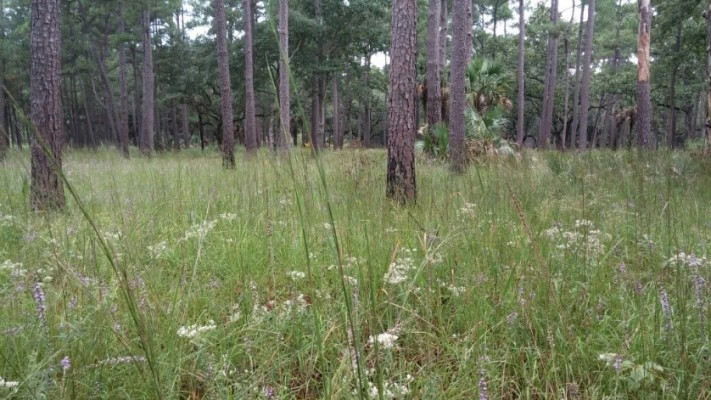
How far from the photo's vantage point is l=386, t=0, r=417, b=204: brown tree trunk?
4.89 m

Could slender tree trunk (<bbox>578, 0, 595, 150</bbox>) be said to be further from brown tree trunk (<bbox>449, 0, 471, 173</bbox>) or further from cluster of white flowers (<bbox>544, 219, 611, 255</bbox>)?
cluster of white flowers (<bbox>544, 219, 611, 255</bbox>)

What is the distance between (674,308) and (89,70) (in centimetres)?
2899

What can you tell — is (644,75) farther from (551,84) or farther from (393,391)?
(551,84)

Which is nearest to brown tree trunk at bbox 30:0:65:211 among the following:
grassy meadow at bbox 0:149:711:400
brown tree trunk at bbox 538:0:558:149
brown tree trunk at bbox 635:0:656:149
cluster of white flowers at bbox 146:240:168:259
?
grassy meadow at bbox 0:149:711:400

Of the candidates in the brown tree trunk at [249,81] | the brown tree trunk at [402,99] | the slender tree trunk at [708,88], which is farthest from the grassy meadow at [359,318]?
the brown tree trunk at [249,81]

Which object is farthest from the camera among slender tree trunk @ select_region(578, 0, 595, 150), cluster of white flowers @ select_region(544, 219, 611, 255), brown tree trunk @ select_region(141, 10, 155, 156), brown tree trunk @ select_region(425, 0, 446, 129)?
slender tree trunk @ select_region(578, 0, 595, 150)

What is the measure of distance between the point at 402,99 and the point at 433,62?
820cm

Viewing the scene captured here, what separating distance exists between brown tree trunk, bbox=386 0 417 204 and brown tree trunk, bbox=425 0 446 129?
24.5 feet

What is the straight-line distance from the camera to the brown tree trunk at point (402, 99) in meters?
4.89

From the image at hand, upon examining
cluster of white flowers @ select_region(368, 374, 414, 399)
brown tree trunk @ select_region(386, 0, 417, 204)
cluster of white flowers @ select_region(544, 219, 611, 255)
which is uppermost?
brown tree trunk @ select_region(386, 0, 417, 204)

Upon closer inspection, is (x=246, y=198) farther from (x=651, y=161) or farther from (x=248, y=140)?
(x=248, y=140)

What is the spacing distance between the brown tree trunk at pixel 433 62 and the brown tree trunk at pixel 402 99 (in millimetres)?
7467

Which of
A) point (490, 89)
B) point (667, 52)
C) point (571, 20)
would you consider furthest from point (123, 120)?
point (571, 20)

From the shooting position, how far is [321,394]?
1627 millimetres
